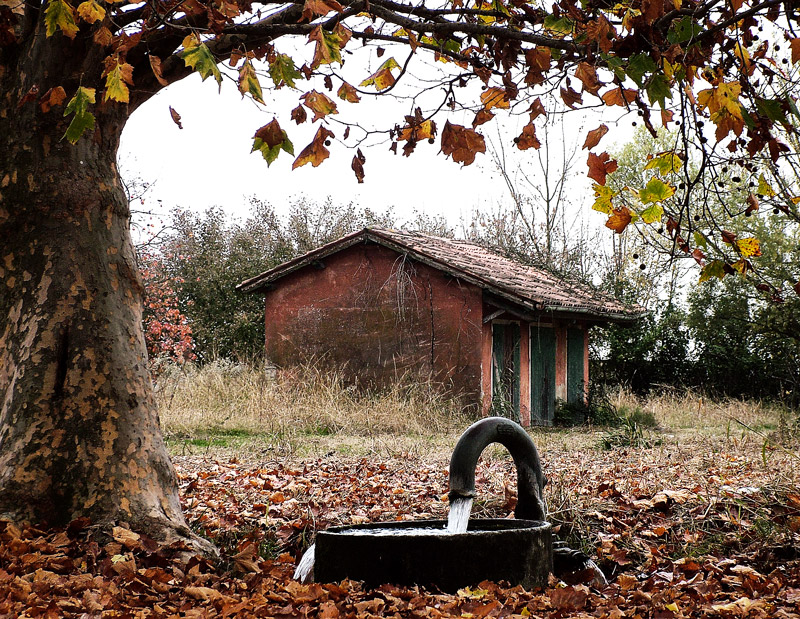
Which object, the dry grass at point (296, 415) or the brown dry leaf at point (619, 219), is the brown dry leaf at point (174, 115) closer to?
the brown dry leaf at point (619, 219)

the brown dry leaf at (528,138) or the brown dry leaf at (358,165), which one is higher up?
the brown dry leaf at (528,138)

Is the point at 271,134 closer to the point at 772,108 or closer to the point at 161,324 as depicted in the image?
the point at 772,108

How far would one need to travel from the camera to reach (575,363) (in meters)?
20.0

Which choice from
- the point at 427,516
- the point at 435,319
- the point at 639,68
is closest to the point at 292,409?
the point at 435,319

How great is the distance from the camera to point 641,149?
2956cm

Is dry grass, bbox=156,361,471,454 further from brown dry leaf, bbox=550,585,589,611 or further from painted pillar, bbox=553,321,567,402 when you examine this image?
brown dry leaf, bbox=550,585,589,611

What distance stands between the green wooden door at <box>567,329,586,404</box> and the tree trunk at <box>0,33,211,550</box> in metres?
15.4

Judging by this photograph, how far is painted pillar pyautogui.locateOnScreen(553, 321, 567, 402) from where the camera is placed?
18.9 meters

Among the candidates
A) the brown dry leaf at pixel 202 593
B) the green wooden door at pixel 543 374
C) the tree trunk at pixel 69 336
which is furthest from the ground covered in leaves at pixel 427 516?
the green wooden door at pixel 543 374

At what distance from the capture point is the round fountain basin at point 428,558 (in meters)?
3.62

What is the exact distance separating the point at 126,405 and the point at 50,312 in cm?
72

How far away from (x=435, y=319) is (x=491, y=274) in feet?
5.11

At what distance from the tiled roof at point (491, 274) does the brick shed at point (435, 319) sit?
0.03 m

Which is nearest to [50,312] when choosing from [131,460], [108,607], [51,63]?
[131,460]
